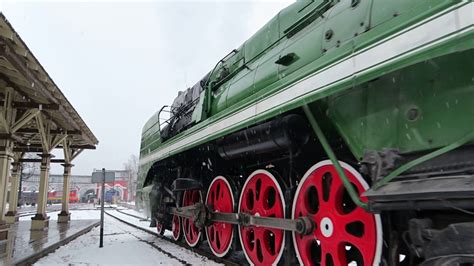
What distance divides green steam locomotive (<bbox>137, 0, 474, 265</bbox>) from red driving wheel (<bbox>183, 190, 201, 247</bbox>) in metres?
0.86

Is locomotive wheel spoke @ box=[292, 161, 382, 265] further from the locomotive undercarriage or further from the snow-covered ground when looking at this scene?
the snow-covered ground

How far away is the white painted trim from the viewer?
1.96 meters

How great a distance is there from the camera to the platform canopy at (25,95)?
548 cm

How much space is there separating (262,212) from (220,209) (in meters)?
1.42

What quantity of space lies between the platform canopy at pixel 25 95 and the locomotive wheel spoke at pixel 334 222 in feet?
14.8

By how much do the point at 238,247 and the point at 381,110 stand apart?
3.48 meters

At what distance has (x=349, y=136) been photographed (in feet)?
9.66

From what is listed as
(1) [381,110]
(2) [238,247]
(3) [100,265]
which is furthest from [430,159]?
(3) [100,265]

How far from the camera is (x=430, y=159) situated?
231 cm

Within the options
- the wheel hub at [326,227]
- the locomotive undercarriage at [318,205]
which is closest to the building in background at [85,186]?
the locomotive undercarriage at [318,205]

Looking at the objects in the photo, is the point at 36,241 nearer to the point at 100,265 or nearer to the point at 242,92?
the point at 100,265

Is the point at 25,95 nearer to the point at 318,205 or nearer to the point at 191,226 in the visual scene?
the point at 191,226

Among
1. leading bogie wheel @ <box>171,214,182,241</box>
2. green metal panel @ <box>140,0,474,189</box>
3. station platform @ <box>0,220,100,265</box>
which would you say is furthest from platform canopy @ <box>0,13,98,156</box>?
green metal panel @ <box>140,0,474,189</box>

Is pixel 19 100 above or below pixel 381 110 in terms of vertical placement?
above
